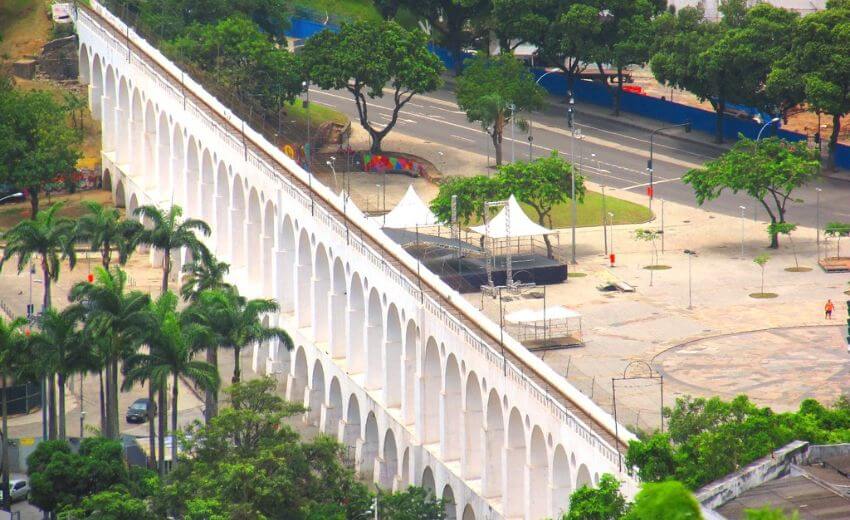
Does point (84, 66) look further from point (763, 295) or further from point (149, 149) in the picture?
point (763, 295)

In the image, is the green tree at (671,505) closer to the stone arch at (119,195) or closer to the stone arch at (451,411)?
the stone arch at (451,411)

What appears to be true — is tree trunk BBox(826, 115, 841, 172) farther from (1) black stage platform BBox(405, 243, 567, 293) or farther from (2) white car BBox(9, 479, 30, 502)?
(2) white car BBox(9, 479, 30, 502)

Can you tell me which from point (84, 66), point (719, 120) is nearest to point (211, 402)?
point (84, 66)

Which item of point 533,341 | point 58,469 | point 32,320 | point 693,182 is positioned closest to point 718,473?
point 58,469

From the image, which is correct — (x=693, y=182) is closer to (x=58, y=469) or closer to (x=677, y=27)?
(x=677, y=27)

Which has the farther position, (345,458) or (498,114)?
(498,114)

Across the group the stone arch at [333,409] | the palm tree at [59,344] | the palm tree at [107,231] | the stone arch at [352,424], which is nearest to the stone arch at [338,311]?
the stone arch at [333,409]
